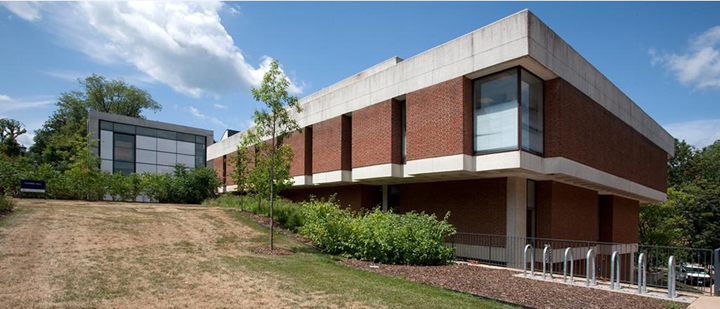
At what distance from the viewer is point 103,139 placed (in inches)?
1657

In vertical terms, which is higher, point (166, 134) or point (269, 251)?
point (166, 134)

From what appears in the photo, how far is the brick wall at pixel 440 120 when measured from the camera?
15625mm

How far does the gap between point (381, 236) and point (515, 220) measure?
5.68m

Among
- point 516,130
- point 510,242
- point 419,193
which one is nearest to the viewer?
point 516,130

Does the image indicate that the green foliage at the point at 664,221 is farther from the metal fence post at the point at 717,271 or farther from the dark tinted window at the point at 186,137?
the dark tinted window at the point at 186,137

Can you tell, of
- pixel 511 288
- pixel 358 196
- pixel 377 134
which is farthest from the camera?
pixel 358 196

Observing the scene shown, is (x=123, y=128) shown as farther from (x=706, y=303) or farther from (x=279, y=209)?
(x=706, y=303)

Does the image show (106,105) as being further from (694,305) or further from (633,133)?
(694,305)

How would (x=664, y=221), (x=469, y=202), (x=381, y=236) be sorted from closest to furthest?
(x=381, y=236) < (x=469, y=202) < (x=664, y=221)

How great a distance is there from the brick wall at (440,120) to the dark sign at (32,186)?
21.1 meters


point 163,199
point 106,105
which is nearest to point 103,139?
point 163,199

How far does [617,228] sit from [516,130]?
50.8 feet

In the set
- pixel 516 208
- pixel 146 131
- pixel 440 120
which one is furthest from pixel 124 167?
pixel 516 208

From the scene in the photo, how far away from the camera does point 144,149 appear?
4484cm
